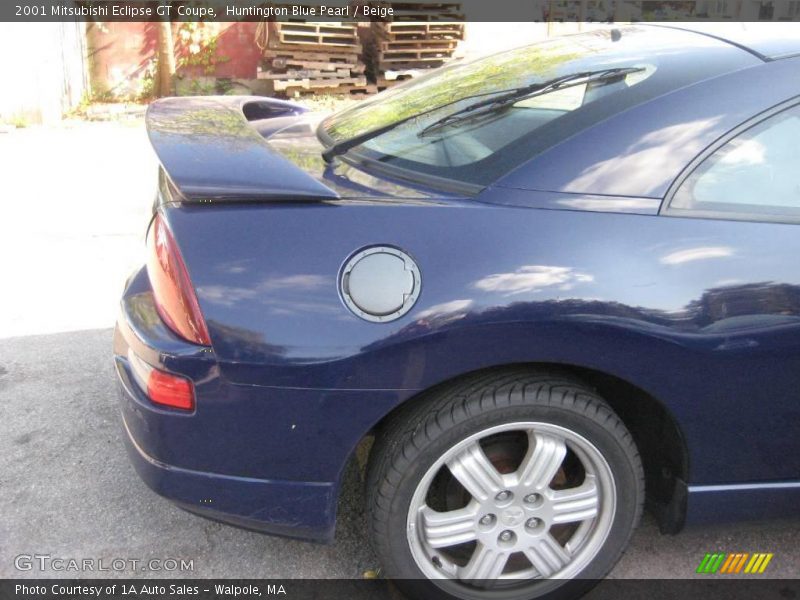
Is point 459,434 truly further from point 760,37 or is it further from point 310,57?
point 310,57

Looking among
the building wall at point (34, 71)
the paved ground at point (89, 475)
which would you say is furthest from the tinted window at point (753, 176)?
the building wall at point (34, 71)

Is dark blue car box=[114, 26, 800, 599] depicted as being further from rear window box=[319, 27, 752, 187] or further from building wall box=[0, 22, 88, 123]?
building wall box=[0, 22, 88, 123]

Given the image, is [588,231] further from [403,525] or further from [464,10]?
[464,10]

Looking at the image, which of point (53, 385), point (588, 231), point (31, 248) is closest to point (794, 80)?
point (588, 231)

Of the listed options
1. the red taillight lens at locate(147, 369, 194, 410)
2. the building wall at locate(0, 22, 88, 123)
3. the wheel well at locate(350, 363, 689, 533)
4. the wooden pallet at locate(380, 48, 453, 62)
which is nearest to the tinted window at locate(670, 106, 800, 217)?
the wheel well at locate(350, 363, 689, 533)

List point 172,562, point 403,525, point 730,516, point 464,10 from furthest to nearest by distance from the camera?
1. point 464,10
2. point 172,562
3. point 730,516
4. point 403,525

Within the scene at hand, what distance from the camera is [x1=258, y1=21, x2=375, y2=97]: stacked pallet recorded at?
11344 mm

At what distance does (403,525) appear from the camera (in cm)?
209

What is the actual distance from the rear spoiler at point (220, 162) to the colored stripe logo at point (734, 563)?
1.69 meters

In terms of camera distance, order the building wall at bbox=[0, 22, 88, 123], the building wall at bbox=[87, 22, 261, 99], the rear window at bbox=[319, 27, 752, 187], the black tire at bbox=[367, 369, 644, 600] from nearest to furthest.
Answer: the black tire at bbox=[367, 369, 644, 600] → the rear window at bbox=[319, 27, 752, 187] → the building wall at bbox=[0, 22, 88, 123] → the building wall at bbox=[87, 22, 261, 99]

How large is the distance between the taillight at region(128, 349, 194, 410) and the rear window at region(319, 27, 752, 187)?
0.86 metres

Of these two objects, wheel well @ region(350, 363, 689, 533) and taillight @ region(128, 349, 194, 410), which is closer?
taillight @ region(128, 349, 194, 410)

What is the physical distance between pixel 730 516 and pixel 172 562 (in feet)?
5.55

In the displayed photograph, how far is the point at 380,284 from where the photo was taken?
1.89m
